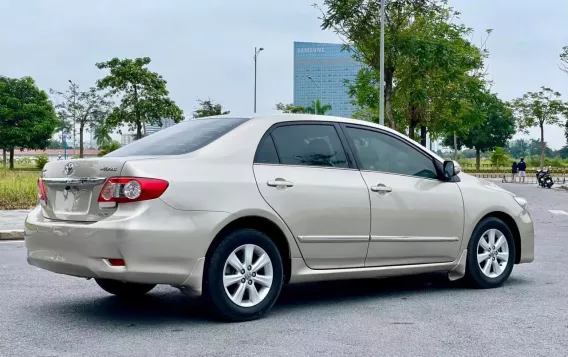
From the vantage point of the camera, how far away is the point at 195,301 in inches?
273

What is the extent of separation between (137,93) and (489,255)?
54887mm

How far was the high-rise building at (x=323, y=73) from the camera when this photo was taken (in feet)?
572

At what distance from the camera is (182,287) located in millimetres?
5711

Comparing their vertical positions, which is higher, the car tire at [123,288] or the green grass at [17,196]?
the green grass at [17,196]

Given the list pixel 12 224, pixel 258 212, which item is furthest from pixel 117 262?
pixel 12 224

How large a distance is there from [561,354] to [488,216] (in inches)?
108

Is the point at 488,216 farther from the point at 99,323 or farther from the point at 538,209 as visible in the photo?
the point at 538,209

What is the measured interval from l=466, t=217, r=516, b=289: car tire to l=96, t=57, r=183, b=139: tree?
52818 mm

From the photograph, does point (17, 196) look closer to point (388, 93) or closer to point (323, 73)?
point (388, 93)

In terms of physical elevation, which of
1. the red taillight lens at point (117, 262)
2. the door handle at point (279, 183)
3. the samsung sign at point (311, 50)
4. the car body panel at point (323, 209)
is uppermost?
the samsung sign at point (311, 50)

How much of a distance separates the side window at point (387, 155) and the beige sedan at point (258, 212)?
0.01m

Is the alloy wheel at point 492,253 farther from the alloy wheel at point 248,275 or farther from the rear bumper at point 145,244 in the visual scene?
the rear bumper at point 145,244

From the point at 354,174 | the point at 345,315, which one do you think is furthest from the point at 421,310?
the point at 354,174

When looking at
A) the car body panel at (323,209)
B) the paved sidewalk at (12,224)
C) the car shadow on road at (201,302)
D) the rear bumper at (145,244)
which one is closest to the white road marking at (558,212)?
the car shadow on road at (201,302)
